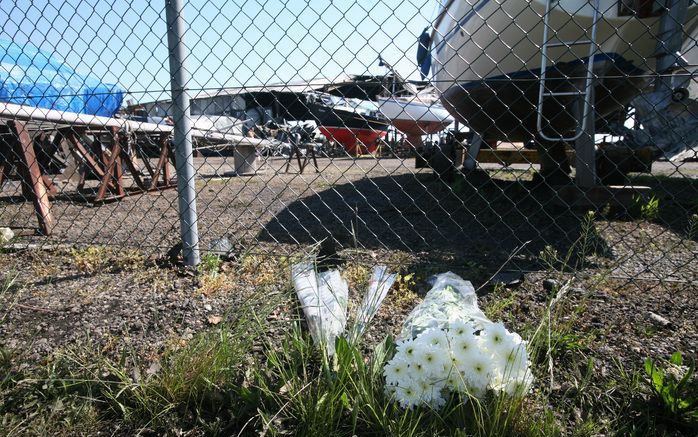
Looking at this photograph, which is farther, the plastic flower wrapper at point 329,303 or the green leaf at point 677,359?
the plastic flower wrapper at point 329,303

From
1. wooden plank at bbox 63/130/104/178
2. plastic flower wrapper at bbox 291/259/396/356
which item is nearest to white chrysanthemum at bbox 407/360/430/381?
plastic flower wrapper at bbox 291/259/396/356

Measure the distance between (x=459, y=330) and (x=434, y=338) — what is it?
7 centimetres

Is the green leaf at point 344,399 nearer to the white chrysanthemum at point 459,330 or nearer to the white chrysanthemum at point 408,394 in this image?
the white chrysanthemum at point 408,394

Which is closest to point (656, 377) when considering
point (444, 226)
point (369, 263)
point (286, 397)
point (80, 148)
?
point (286, 397)

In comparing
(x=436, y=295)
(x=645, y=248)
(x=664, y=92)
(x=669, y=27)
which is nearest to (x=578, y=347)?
(x=436, y=295)

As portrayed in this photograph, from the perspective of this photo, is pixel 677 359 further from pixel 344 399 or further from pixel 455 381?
pixel 344 399

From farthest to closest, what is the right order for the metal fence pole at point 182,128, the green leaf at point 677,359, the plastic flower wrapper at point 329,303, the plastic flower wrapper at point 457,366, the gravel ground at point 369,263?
1. the metal fence pole at point 182,128
2. the gravel ground at point 369,263
3. the plastic flower wrapper at point 329,303
4. the green leaf at point 677,359
5. the plastic flower wrapper at point 457,366

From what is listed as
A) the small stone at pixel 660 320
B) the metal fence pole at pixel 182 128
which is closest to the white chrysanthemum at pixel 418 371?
the small stone at pixel 660 320

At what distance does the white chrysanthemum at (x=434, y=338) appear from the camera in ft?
3.71

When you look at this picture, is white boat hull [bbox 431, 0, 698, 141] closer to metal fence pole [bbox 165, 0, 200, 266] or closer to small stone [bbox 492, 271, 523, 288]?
small stone [bbox 492, 271, 523, 288]

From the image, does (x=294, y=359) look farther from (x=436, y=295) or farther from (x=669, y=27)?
(x=669, y=27)

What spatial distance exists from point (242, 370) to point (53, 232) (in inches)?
110

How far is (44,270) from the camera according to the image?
Result: 2502 mm

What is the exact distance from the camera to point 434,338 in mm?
1137
